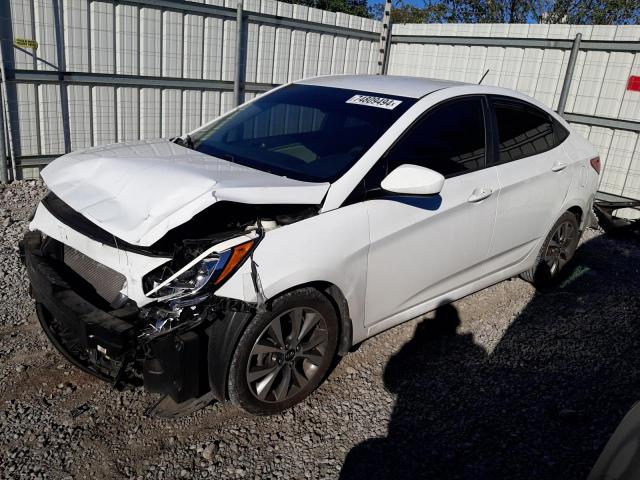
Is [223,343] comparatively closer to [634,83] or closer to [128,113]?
[128,113]

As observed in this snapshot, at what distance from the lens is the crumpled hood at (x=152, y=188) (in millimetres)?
2633

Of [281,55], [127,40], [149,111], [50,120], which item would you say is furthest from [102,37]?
[281,55]

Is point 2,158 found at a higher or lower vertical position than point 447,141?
lower

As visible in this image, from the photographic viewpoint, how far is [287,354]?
3.05m

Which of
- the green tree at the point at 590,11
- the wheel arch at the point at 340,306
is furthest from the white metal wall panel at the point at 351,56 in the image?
the green tree at the point at 590,11

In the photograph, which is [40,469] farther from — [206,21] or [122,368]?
[206,21]

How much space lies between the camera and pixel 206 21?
769 cm

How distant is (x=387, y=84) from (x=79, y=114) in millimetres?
4530

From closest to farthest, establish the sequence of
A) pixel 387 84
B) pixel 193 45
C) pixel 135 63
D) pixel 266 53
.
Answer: pixel 387 84 → pixel 135 63 → pixel 193 45 → pixel 266 53

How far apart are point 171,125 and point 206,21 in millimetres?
1491

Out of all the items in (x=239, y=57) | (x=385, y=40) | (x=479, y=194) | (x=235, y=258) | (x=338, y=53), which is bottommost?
(x=235, y=258)

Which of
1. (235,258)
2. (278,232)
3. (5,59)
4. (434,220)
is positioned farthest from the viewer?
(5,59)

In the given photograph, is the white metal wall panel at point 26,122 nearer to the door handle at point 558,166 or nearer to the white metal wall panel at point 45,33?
the white metal wall panel at point 45,33

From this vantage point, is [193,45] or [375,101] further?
[193,45]
